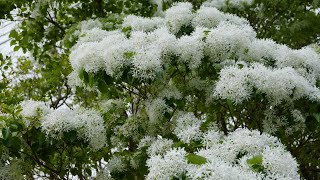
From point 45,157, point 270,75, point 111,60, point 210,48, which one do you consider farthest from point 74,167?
point 270,75

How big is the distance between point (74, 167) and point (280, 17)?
8.66 ft

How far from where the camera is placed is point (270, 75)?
7.91 ft

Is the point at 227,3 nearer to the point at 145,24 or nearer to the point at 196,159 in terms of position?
the point at 145,24

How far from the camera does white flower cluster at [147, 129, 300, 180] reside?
1766mm

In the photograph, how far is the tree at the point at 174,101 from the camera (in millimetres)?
2396

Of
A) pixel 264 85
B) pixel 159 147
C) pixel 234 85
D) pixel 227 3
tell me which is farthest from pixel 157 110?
pixel 227 3

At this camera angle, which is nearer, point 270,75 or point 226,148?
point 226,148

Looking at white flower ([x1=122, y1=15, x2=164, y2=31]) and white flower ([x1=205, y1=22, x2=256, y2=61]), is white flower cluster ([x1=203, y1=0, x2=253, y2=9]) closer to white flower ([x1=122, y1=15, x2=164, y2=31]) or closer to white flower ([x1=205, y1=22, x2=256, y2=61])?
white flower ([x1=122, y1=15, x2=164, y2=31])

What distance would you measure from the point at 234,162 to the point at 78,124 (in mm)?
895

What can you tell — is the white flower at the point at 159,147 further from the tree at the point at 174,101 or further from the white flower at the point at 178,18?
the white flower at the point at 178,18

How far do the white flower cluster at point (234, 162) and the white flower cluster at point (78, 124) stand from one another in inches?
26.0

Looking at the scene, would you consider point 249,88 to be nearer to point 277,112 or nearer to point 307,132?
point 277,112

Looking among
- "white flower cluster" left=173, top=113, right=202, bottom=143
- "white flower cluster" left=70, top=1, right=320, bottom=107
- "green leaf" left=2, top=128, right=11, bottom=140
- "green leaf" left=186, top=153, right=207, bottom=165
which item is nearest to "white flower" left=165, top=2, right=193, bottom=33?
"white flower cluster" left=70, top=1, right=320, bottom=107

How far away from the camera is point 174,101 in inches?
108
